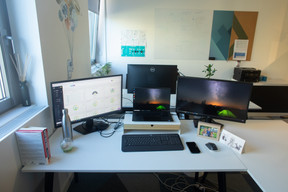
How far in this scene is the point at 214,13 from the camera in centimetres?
382

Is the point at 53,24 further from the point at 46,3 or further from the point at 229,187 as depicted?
the point at 229,187

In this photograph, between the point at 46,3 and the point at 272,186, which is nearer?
the point at 272,186

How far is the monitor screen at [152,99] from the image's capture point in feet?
5.55

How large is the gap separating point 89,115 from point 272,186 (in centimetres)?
131

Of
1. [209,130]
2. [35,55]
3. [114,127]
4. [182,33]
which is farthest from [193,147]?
[182,33]

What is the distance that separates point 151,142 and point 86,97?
0.62 metres

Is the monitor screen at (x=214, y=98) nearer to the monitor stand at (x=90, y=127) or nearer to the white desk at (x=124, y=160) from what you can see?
the white desk at (x=124, y=160)

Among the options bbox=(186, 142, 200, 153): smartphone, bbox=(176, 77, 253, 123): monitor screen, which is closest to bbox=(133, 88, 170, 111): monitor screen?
bbox=(176, 77, 253, 123): monitor screen

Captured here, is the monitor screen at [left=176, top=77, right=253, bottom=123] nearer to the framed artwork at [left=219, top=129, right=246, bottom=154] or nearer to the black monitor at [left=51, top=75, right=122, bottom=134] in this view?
the framed artwork at [left=219, top=129, right=246, bottom=154]

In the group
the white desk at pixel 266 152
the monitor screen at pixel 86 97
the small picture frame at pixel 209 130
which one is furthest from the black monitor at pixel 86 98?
the white desk at pixel 266 152

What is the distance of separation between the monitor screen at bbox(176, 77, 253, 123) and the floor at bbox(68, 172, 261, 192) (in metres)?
0.88

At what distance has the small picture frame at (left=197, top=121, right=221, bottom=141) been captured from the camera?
1502mm

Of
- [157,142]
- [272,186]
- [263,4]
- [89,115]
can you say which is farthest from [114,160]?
[263,4]

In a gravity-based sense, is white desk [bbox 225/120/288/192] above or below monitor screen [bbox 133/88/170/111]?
below
